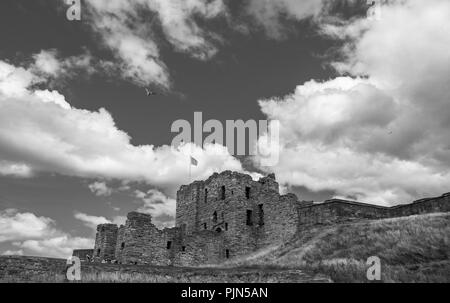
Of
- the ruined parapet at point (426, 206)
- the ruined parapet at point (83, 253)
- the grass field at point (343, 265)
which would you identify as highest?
the ruined parapet at point (426, 206)

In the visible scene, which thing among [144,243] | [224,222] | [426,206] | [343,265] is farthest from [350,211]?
[144,243]

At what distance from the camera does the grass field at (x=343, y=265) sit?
15.5 m

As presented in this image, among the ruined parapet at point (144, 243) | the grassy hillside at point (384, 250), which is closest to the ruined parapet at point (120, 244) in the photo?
the ruined parapet at point (144, 243)

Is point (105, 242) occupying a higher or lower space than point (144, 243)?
higher

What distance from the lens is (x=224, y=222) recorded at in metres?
42.5

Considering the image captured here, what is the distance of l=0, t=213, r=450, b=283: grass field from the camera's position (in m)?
15.5

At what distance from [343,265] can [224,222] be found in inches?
986

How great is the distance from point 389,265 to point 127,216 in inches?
930

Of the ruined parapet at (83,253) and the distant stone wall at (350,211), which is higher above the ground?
the distant stone wall at (350,211)

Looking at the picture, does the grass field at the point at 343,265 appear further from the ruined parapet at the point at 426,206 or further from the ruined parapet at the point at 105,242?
the ruined parapet at the point at 105,242

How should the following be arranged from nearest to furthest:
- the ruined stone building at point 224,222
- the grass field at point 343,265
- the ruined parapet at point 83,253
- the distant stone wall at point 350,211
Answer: the grass field at point 343,265 → the distant stone wall at point 350,211 → the ruined stone building at point 224,222 → the ruined parapet at point 83,253

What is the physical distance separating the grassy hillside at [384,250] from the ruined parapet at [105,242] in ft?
53.5

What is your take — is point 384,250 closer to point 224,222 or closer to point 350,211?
point 350,211
